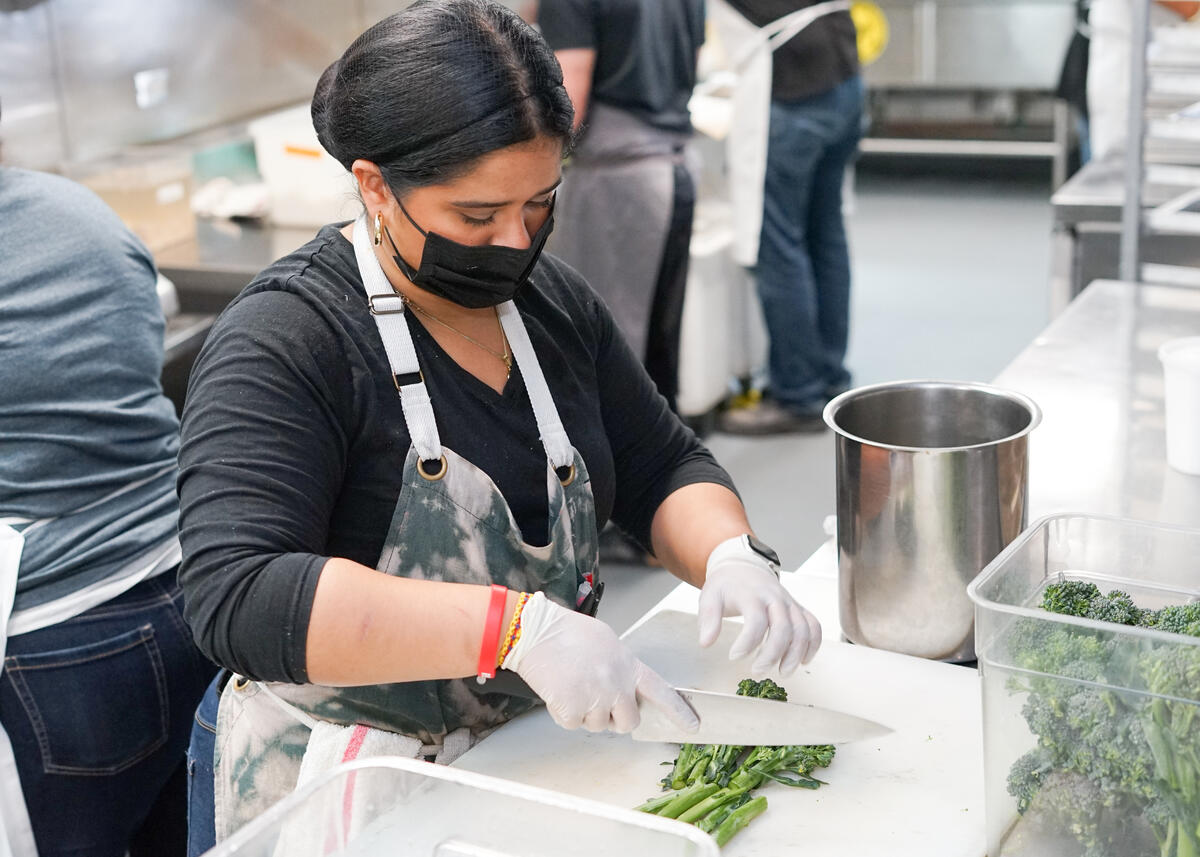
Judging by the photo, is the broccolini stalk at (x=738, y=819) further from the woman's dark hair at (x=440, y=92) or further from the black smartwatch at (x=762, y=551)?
the woman's dark hair at (x=440, y=92)

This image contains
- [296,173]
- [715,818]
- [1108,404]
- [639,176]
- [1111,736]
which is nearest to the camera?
[1111,736]

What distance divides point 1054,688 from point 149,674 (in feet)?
4.23

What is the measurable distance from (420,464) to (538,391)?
0.18m

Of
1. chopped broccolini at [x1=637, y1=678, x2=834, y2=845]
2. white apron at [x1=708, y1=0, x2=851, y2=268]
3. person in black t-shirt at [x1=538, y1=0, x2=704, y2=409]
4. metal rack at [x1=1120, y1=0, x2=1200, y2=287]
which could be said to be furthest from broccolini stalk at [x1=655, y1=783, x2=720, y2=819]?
white apron at [x1=708, y1=0, x2=851, y2=268]

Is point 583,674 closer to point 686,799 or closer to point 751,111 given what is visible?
point 686,799

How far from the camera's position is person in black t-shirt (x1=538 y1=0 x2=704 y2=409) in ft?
11.1

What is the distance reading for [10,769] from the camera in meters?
1.75

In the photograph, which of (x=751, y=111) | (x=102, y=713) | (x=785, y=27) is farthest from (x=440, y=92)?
(x=785, y=27)

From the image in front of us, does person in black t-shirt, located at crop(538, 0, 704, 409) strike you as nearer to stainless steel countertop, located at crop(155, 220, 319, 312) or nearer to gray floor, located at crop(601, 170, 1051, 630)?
gray floor, located at crop(601, 170, 1051, 630)

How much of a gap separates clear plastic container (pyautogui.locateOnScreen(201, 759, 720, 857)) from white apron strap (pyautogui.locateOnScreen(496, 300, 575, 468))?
1.48ft

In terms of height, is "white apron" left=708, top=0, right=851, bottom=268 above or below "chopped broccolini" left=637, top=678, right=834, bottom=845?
above

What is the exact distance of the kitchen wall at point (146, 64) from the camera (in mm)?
3191

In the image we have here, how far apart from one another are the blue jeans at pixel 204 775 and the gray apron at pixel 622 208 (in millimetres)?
2241

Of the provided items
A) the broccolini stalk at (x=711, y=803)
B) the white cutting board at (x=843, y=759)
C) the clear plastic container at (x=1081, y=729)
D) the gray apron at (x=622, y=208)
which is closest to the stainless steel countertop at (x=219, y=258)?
the gray apron at (x=622, y=208)
